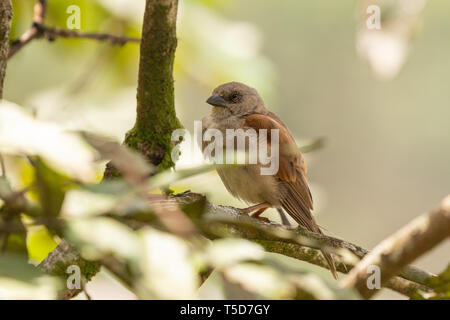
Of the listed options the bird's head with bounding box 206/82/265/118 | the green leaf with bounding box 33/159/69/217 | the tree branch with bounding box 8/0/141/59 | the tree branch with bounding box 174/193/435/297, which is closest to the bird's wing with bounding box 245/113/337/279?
the bird's head with bounding box 206/82/265/118

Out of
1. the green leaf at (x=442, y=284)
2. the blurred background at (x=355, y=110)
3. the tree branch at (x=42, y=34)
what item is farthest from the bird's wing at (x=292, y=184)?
the blurred background at (x=355, y=110)

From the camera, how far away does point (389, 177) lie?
14844 millimetres

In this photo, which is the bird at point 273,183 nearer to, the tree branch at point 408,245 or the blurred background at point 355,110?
the tree branch at point 408,245

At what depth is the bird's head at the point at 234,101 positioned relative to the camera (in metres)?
4.34

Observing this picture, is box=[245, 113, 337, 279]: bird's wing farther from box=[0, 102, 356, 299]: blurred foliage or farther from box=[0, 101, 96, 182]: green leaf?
box=[0, 101, 96, 182]: green leaf

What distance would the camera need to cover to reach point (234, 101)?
14.4 feet

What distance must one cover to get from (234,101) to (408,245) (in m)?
3.43

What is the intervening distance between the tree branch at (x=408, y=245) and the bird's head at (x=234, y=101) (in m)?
3.21

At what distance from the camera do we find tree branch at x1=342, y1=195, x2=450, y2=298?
0.97m

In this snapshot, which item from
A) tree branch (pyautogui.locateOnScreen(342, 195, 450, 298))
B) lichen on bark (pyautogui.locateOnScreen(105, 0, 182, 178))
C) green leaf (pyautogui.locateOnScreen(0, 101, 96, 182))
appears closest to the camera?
green leaf (pyautogui.locateOnScreen(0, 101, 96, 182))

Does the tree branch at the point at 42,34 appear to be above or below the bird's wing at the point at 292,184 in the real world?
above

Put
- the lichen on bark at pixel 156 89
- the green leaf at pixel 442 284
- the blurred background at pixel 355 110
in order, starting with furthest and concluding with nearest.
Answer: the blurred background at pixel 355 110 → the lichen on bark at pixel 156 89 → the green leaf at pixel 442 284

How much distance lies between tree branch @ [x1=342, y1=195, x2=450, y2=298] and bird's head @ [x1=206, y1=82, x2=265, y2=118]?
A: 3209 mm

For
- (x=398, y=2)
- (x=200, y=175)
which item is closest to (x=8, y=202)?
(x=200, y=175)
